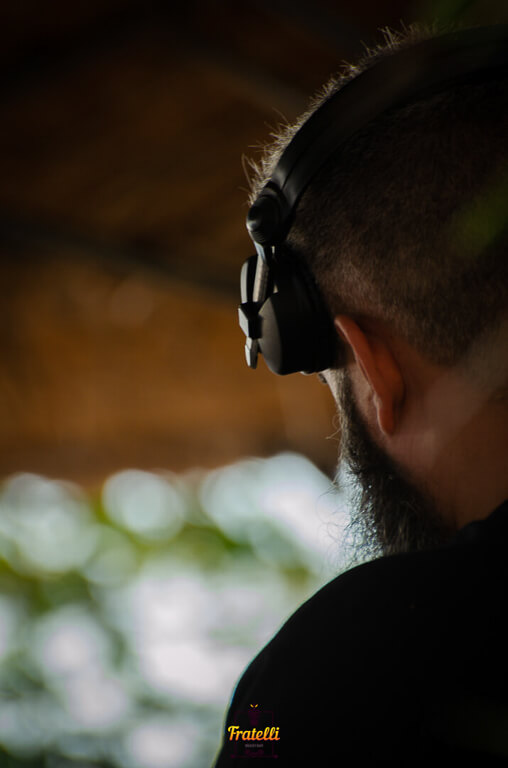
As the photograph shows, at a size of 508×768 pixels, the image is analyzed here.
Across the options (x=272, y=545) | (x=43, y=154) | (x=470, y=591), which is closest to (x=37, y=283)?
(x=43, y=154)

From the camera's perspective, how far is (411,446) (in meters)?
0.66

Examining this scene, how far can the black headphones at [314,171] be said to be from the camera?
0.65m

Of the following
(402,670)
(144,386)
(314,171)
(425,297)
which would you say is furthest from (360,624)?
(144,386)

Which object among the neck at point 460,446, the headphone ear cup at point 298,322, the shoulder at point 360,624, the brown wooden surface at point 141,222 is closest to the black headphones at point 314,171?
the headphone ear cup at point 298,322

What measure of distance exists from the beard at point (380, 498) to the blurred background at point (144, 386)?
0.07 metres

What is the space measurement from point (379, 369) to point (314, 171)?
0.20m

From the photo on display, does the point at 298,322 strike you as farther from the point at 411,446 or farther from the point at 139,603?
the point at 139,603

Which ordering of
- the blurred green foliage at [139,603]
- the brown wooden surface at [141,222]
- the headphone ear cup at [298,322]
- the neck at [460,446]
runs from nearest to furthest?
the neck at [460,446]
the headphone ear cup at [298,322]
the brown wooden surface at [141,222]
the blurred green foliage at [139,603]

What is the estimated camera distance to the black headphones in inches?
25.7

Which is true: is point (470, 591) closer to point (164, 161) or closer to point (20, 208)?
point (164, 161)

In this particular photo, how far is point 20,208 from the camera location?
268 cm

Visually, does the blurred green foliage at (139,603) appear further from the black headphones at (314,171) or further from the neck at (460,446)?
the neck at (460,446)

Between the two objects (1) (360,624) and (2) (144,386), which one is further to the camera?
(2) (144,386)

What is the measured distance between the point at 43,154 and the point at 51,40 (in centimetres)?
46
